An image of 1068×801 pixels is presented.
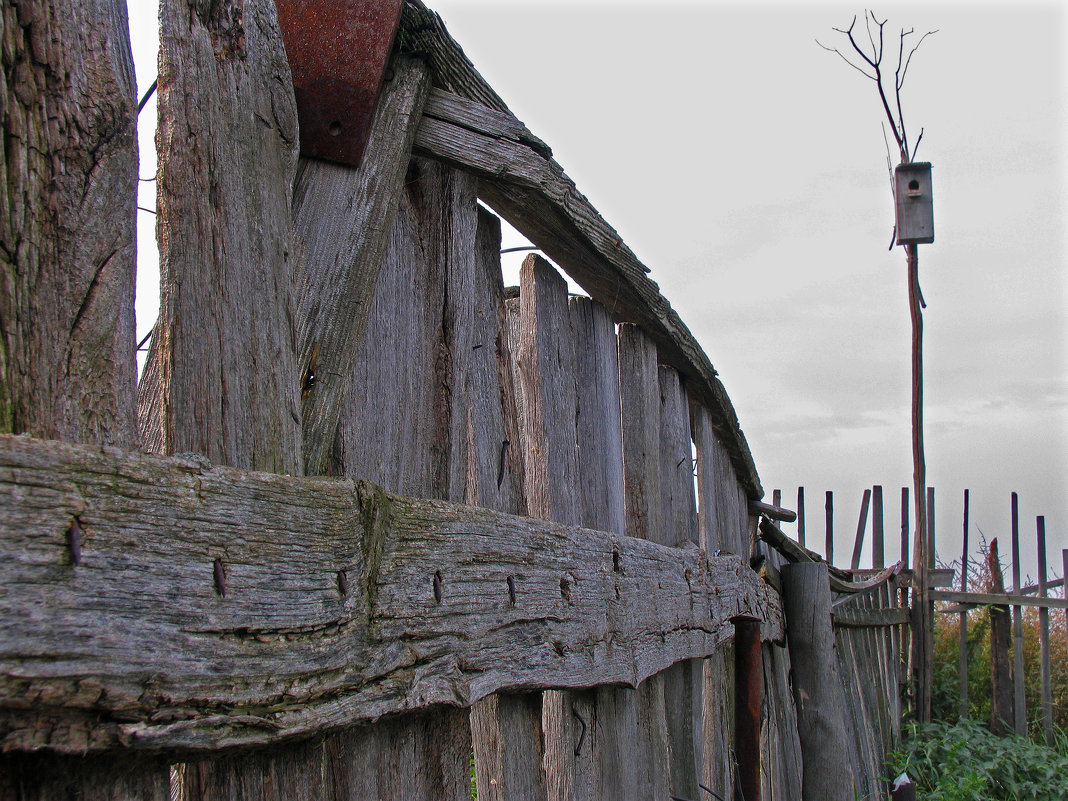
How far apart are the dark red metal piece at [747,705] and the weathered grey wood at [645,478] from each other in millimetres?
861

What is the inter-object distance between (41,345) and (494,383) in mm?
914

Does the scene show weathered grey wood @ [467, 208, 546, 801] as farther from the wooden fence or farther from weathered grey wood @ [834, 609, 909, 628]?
weathered grey wood @ [834, 609, 909, 628]

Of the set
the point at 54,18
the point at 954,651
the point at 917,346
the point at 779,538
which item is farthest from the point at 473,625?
the point at 954,651

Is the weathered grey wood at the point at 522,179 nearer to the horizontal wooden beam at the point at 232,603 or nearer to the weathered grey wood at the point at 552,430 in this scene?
A: the weathered grey wood at the point at 552,430

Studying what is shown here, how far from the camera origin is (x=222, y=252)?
1063mm

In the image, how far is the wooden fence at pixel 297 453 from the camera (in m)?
0.82

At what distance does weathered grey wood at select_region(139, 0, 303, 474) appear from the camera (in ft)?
3.32

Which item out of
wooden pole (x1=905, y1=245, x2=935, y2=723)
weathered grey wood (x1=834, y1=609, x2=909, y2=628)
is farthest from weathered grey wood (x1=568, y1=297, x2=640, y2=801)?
wooden pole (x1=905, y1=245, x2=935, y2=723)

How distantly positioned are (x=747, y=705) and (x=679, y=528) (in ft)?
3.16

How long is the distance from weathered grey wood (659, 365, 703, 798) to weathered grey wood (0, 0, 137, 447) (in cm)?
186

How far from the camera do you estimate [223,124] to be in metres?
1.09

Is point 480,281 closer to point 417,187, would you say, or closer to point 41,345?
point 417,187

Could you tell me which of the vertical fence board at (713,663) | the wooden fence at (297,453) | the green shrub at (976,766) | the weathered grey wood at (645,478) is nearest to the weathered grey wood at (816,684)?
the vertical fence board at (713,663)

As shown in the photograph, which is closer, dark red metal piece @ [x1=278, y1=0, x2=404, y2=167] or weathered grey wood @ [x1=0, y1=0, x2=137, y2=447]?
weathered grey wood @ [x1=0, y1=0, x2=137, y2=447]
